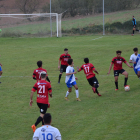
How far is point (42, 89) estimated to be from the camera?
7543 millimetres

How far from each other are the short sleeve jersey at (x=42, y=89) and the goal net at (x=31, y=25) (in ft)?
96.2

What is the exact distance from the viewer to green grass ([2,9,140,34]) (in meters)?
37.2

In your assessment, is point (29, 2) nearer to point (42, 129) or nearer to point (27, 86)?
point (27, 86)

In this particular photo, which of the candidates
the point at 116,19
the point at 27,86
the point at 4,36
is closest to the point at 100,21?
the point at 116,19

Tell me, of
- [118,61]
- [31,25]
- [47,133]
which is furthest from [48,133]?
[31,25]

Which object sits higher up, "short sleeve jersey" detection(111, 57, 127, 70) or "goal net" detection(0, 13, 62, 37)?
"goal net" detection(0, 13, 62, 37)

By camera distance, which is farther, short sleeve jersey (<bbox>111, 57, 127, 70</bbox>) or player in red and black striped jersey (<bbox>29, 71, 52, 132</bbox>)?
short sleeve jersey (<bbox>111, 57, 127, 70</bbox>)

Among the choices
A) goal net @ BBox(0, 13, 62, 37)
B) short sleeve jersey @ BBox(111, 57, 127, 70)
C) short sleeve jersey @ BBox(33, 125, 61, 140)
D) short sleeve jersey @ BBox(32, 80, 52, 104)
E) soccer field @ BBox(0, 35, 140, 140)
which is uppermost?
goal net @ BBox(0, 13, 62, 37)

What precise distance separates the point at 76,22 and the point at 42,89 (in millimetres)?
34429

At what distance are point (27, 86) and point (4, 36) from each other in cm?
2549

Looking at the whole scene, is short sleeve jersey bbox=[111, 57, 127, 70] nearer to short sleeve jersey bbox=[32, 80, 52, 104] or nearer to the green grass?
short sleeve jersey bbox=[32, 80, 52, 104]

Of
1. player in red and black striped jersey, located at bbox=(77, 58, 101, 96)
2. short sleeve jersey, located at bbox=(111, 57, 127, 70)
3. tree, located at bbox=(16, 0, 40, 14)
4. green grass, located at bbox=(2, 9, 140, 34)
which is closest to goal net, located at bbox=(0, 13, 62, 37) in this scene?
green grass, located at bbox=(2, 9, 140, 34)

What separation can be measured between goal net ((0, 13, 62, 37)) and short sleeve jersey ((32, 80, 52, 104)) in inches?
1154

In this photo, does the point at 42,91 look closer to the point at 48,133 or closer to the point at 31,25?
the point at 48,133
